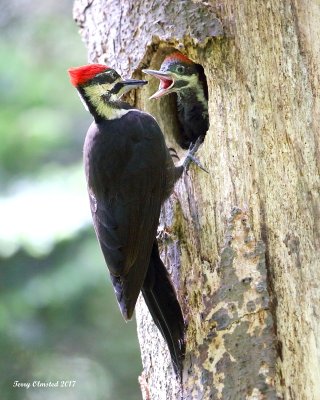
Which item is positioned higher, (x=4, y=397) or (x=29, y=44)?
(x=29, y=44)

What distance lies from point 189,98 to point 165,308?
144 cm

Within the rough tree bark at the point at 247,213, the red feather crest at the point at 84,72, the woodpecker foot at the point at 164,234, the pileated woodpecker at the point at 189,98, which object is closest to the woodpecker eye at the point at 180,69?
the pileated woodpecker at the point at 189,98

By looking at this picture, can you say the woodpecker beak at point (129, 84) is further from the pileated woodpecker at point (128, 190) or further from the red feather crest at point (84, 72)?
the red feather crest at point (84, 72)

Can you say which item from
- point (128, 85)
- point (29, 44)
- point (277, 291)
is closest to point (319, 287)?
point (277, 291)

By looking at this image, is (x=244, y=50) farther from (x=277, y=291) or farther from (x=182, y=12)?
(x=277, y=291)

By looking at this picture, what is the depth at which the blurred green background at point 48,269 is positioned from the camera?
17.1 feet

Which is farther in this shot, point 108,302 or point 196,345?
point 108,302

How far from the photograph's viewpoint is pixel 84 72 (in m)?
3.99

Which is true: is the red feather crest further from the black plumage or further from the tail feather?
the tail feather

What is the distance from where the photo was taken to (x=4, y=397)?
5.76 metres

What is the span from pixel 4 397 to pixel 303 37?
3.29m

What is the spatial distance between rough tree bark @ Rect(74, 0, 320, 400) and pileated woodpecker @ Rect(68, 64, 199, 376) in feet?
0.28

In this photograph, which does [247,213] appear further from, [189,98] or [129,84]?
[189,98]

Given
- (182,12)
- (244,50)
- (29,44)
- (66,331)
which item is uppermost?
(29,44)
